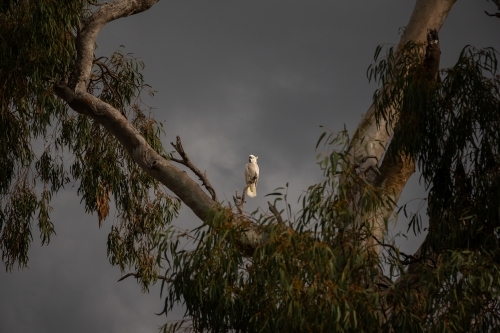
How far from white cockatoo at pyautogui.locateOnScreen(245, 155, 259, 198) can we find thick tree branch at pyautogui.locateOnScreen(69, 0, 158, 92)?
192cm

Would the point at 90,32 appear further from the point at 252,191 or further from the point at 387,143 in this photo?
the point at 387,143

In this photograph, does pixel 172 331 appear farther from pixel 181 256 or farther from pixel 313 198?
pixel 313 198

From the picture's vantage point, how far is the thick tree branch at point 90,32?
803 centimetres

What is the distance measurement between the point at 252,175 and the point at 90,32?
7.02ft

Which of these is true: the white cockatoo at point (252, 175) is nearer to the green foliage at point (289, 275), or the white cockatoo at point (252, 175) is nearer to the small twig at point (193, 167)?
the small twig at point (193, 167)

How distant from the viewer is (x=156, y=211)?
8.95m

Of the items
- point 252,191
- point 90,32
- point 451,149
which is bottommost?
point 451,149

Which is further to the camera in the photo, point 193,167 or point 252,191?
point 252,191

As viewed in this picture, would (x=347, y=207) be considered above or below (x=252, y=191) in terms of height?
below

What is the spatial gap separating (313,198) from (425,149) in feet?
3.41

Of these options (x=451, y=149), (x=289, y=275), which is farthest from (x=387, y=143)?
(x=289, y=275)

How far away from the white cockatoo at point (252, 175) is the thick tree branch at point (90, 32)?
1.92 metres

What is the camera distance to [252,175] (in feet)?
30.1

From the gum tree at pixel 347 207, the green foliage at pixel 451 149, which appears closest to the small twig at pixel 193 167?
the gum tree at pixel 347 207
